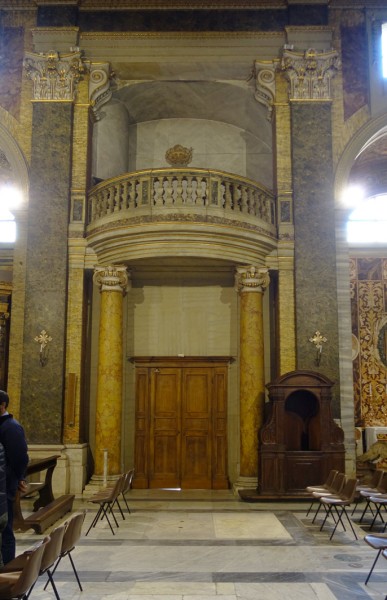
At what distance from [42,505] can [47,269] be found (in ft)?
15.0

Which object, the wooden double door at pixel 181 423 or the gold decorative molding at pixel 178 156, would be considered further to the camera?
the gold decorative molding at pixel 178 156

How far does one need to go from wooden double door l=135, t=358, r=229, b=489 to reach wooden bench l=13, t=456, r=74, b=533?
3307 millimetres

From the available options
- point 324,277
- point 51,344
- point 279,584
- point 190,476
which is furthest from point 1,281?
point 279,584

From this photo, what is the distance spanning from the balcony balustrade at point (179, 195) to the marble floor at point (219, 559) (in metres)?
5.40

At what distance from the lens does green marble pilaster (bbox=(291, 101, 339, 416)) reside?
12.2m

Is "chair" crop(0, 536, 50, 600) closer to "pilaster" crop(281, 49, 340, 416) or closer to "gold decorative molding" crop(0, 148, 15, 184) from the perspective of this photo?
"pilaster" crop(281, 49, 340, 416)

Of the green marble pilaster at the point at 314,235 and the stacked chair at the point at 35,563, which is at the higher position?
the green marble pilaster at the point at 314,235

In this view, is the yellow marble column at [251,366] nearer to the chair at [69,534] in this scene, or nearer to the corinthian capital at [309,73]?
the corinthian capital at [309,73]

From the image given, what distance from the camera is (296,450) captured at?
38.9 ft

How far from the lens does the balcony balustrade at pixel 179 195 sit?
11875mm

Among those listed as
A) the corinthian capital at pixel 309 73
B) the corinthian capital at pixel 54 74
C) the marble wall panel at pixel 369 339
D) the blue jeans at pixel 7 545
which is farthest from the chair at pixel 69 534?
the marble wall panel at pixel 369 339

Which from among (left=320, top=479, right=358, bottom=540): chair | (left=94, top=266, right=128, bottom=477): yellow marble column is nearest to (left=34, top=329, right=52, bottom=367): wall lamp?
(left=94, top=266, right=128, bottom=477): yellow marble column

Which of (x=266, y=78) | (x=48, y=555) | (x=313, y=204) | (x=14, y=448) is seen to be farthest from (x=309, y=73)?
(x=48, y=555)

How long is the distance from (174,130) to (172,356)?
597 centimetres
